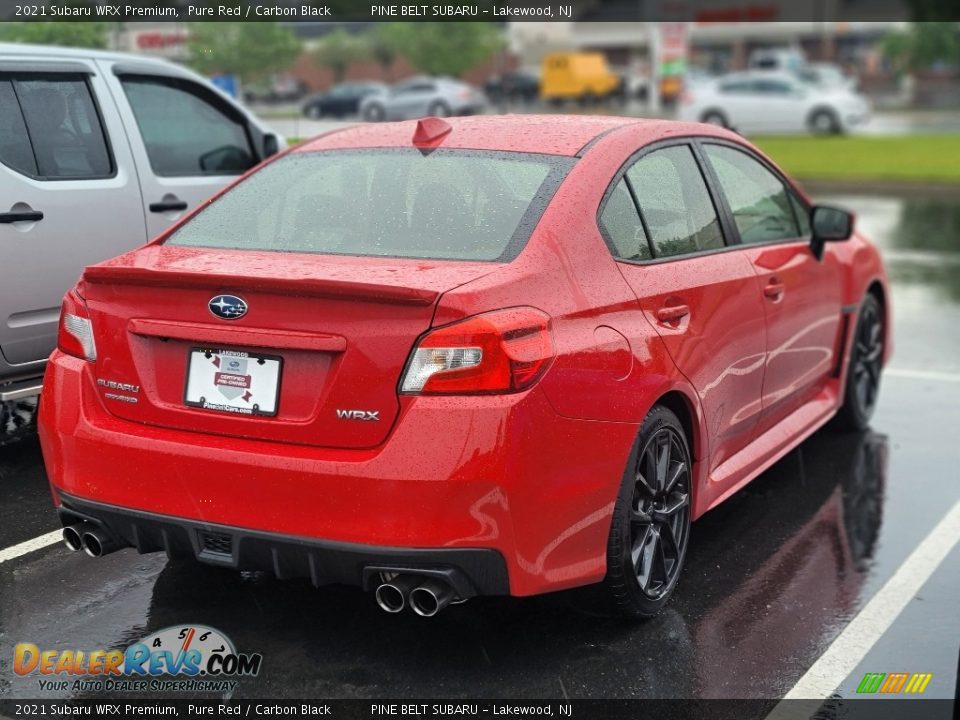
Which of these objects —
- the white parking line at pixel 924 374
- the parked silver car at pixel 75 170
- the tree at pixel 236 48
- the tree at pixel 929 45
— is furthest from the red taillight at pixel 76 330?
the tree at pixel 929 45

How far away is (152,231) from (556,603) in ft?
10.8

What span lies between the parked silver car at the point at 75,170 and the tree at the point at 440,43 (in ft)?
137

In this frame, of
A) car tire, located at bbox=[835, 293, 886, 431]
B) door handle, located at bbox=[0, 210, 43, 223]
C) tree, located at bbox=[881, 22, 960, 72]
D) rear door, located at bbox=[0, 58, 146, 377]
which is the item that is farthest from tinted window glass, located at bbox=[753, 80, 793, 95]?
door handle, located at bbox=[0, 210, 43, 223]

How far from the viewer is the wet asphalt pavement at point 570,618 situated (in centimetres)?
383

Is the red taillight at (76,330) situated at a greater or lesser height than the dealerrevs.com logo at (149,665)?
greater

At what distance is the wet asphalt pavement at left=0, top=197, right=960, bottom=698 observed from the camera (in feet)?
12.6

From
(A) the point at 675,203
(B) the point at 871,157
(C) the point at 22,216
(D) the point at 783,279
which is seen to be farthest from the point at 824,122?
(A) the point at 675,203

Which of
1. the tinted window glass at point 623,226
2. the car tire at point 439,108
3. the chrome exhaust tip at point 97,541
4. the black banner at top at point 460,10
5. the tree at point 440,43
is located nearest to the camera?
the chrome exhaust tip at point 97,541

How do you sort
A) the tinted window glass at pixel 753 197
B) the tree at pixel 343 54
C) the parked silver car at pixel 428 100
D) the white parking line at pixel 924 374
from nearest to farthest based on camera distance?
the tinted window glass at pixel 753 197, the white parking line at pixel 924 374, the parked silver car at pixel 428 100, the tree at pixel 343 54

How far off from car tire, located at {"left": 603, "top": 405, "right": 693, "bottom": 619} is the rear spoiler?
0.94 meters

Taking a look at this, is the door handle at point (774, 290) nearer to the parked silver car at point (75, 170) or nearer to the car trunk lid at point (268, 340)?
the car trunk lid at point (268, 340)

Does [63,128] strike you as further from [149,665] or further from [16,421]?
[149,665]

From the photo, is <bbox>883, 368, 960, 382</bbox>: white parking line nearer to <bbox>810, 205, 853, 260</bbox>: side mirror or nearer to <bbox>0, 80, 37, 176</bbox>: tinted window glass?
<bbox>810, 205, 853, 260</bbox>: side mirror

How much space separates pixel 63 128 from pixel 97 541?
297 cm
